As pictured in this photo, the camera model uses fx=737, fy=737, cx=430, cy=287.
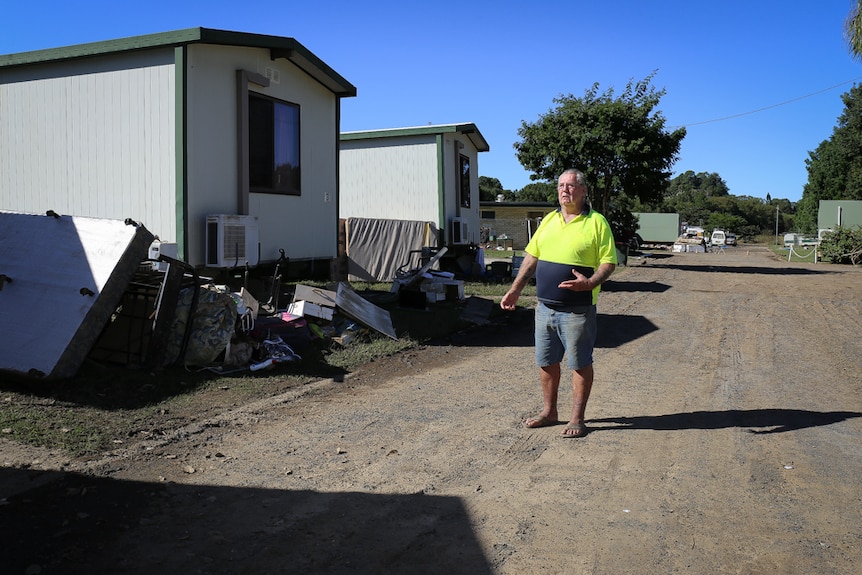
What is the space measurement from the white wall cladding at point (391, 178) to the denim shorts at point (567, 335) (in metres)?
13.0

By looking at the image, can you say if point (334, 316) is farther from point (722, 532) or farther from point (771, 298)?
point (771, 298)

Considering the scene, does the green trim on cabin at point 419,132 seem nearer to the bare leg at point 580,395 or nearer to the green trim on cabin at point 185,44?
the green trim on cabin at point 185,44

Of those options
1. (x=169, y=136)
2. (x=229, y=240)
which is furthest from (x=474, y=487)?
(x=169, y=136)

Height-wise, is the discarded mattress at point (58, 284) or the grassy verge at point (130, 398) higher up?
the discarded mattress at point (58, 284)

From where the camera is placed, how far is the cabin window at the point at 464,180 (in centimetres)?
1925

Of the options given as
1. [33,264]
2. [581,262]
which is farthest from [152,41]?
[581,262]

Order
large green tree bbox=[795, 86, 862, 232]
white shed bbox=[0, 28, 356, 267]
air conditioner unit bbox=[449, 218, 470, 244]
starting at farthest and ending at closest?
large green tree bbox=[795, 86, 862, 232] → air conditioner unit bbox=[449, 218, 470, 244] → white shed bbox=[0, 28, 356, 267]

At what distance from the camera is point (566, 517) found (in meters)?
3.74

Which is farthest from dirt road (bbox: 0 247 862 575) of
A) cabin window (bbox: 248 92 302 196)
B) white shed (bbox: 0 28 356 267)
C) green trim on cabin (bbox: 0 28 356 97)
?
green trim on cabin (bbox: 0 28 356 97)

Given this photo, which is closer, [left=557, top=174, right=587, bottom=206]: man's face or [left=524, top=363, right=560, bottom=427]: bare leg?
[left=557, top=174, right=587, bottom=206]: man's face

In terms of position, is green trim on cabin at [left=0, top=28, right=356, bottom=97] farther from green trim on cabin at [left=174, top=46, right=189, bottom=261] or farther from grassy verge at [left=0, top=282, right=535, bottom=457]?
grassy verge at [left=0, top=282, right=535, bottom=457]

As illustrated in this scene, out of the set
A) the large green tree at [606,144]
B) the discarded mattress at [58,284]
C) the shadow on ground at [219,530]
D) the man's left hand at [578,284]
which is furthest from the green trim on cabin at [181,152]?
the large green tree at [606,144]

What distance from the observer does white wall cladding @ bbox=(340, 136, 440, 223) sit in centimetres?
1811

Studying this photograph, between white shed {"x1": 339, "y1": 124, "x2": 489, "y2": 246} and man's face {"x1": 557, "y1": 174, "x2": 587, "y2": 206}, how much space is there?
12969 millimetres
